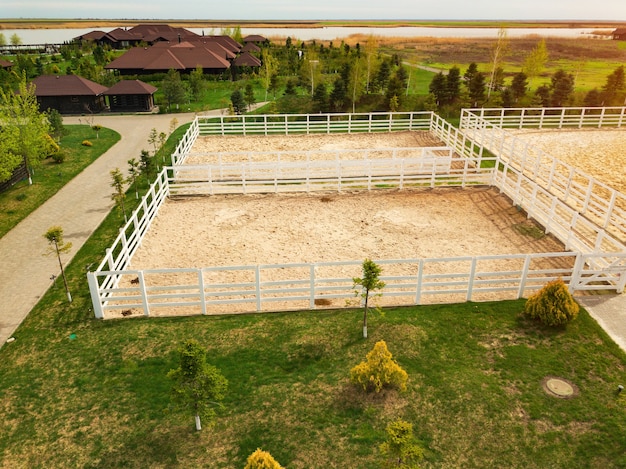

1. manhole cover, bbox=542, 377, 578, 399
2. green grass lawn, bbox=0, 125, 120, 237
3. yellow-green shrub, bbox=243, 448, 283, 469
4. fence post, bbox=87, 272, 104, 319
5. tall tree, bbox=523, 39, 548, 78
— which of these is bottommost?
green grass lawn, bbox=0, 125, 120, 237

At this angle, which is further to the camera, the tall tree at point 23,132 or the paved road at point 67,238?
the tall tree at point 23,132

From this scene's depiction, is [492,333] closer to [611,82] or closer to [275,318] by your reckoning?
[275,318]

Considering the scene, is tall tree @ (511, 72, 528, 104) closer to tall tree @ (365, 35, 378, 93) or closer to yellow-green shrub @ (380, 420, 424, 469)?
tall tree @ (365, 35, 378, 93)

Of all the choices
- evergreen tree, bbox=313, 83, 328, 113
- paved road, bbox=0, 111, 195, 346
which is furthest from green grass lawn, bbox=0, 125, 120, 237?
evergreen tree, bbox=313, 83, 328, 113

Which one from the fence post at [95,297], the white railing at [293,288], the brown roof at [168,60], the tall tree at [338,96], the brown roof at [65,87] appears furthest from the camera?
the brown roof at [168,60]

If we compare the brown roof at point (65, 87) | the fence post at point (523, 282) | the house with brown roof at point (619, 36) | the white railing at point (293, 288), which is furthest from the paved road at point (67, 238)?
the house with brown roof at point (619, 36)

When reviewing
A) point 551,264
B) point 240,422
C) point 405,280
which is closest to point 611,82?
point 551,264

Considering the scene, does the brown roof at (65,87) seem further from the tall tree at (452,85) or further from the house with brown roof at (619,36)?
the house with brown roof at (619,36)
